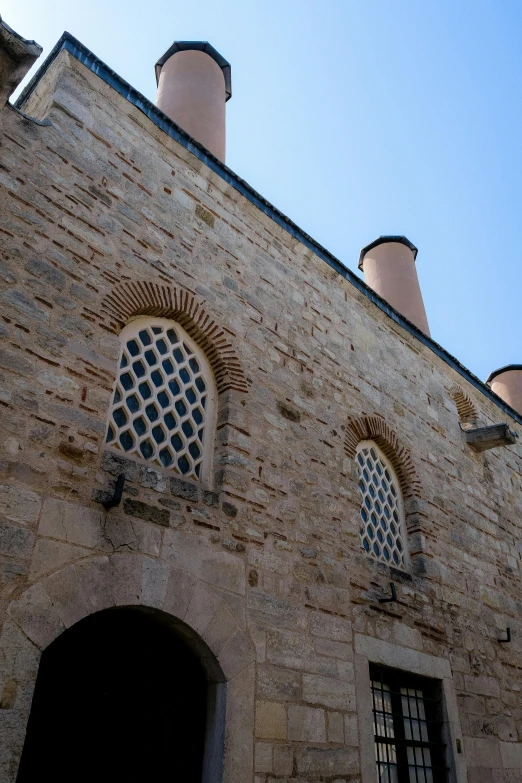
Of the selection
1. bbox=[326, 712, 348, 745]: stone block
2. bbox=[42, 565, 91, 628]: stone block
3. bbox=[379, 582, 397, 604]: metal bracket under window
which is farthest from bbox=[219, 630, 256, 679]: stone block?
bbox=[379, 582, 397, 604]: metal bracket under window

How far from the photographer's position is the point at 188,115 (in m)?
6.55

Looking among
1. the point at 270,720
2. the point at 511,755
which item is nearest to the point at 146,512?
the point at 270,720

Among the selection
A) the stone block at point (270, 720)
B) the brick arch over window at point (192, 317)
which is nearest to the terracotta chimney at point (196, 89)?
the brick arch over window at point (192, 317)

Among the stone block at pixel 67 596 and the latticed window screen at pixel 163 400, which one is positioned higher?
the latticed window screen at pixel 163 400

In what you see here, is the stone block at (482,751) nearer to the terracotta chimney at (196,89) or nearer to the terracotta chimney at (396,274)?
the terracotta chimney at (396,274)

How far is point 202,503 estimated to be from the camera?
12.8 ft

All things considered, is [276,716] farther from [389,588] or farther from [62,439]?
[62,439]

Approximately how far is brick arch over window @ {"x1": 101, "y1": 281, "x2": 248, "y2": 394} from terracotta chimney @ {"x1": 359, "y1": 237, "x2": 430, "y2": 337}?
4.52m

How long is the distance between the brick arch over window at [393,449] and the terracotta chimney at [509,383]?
5.33 metres

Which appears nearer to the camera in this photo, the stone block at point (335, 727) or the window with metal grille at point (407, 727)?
→ the stone block at point (335, 727)

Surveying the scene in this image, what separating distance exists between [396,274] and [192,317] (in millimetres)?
5284

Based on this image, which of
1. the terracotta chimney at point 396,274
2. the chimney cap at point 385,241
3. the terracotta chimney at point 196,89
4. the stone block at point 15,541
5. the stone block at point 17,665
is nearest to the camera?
the stone block at point 17,665

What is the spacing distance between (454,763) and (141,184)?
5.00 meters

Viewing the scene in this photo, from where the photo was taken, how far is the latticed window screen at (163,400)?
12.8 ft
